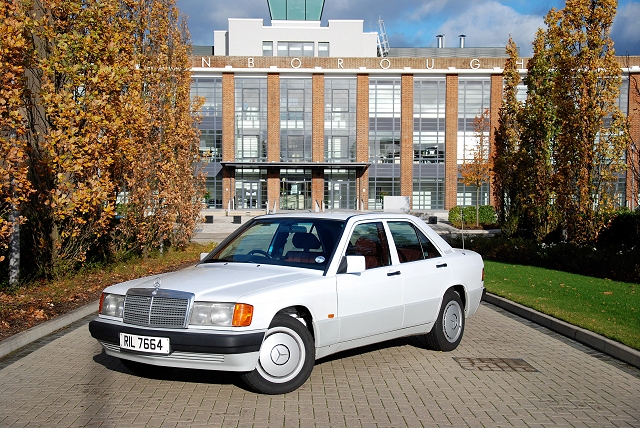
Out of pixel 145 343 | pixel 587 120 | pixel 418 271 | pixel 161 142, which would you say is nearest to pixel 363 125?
pixel 161 142

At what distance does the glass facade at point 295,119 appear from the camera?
56.2 m

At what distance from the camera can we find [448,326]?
7695 mm

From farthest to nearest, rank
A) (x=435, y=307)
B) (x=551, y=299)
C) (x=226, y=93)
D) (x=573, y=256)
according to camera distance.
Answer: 1. (x=226, y=93)
2. (x=573, y=256)
3. (x=551, y=299)
4. (x=435, y=307)

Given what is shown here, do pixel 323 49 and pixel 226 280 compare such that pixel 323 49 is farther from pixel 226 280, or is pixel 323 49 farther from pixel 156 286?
pixel 156 286

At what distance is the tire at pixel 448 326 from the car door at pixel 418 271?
172 mm

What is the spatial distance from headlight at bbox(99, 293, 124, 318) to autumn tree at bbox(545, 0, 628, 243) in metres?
14.9

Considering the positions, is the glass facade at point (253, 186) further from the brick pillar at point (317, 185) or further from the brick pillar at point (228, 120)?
the brick pillar at point (317, 185)

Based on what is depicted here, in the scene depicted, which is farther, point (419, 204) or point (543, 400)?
point (419, 204)

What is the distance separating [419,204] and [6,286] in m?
47.1

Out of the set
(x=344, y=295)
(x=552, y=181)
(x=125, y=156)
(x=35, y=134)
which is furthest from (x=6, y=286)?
(x=552, y=181)

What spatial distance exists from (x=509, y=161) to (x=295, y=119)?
3525 cm

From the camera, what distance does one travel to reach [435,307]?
293 inches

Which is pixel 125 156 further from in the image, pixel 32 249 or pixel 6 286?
pixel 6 286

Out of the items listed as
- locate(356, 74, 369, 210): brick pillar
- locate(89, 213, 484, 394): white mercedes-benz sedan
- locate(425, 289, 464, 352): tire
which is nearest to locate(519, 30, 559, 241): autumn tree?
locate(425, 289, 464, 352): tire
